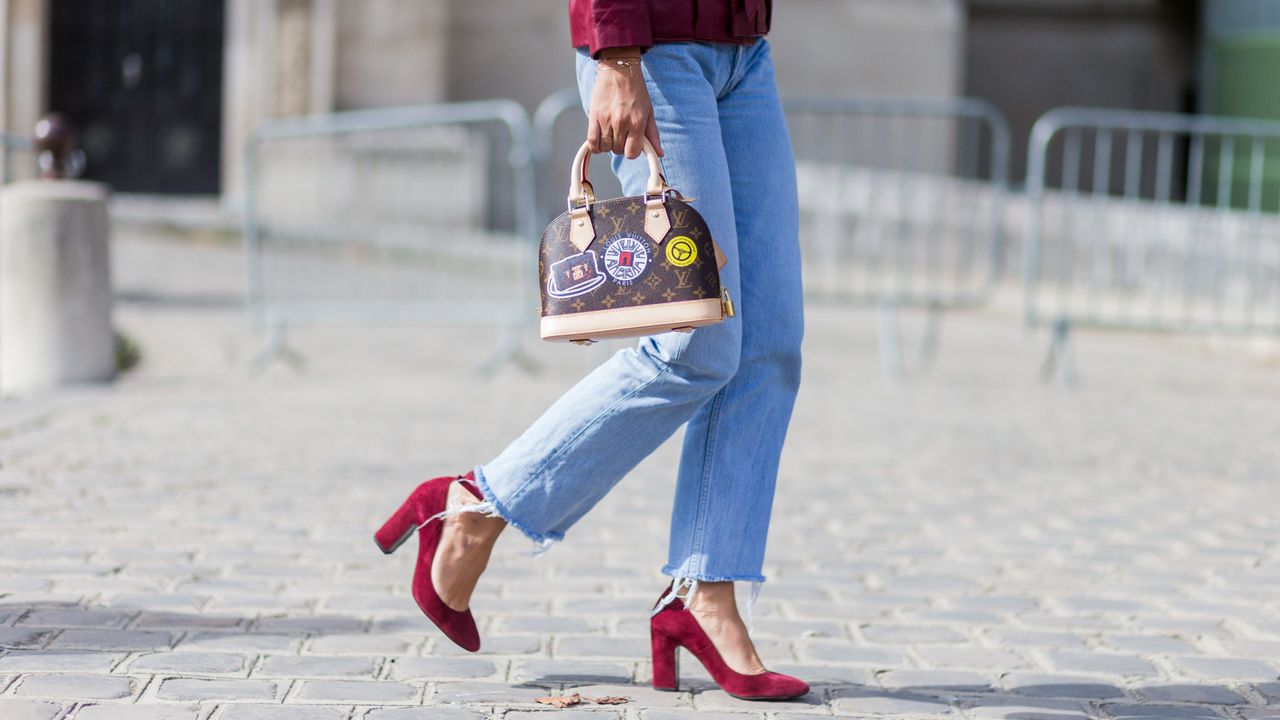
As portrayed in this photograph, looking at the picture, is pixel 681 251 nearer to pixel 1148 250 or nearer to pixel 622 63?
pixel 622 63

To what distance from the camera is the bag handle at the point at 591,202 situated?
260 centimetres

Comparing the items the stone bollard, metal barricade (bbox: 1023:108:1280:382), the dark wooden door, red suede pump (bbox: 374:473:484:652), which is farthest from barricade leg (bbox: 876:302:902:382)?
the dark wooden door

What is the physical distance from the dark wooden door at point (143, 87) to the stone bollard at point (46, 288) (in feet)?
29.0

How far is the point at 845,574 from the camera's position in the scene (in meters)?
3.99

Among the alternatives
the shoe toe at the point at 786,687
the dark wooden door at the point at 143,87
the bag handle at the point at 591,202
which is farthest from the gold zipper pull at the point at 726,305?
the dark wooden door at the point at 143,87

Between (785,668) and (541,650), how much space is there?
1.48ft

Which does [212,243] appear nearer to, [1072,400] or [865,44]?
[865,44]

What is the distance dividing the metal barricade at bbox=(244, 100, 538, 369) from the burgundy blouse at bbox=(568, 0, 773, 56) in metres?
5.33

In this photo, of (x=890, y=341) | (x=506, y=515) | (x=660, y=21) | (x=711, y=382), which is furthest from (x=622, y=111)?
(x=890, y=341)

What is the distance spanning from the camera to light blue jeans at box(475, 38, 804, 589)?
268 cm

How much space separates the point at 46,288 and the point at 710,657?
4.84 metres

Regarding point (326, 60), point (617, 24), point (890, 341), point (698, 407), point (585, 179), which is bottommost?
point (890, 341)

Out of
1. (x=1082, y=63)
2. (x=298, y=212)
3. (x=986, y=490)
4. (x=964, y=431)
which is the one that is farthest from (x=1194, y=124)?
(x=1082, y=63)

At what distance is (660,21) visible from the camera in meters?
2.66
